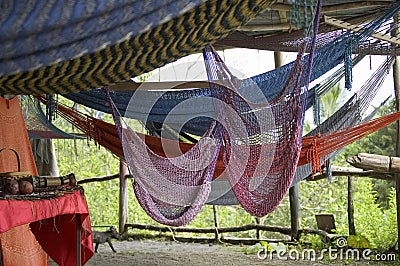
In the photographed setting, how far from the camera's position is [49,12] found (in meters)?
0.55

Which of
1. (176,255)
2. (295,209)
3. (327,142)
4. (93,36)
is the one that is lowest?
(176,255)

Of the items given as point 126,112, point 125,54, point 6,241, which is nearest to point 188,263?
point 126,112

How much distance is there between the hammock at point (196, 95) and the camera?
3.04 meters

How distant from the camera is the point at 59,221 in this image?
227 centimetres

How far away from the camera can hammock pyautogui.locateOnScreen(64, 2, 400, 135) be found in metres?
3.04

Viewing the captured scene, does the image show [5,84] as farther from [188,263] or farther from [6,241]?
[188,263]

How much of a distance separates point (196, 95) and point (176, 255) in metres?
1.64

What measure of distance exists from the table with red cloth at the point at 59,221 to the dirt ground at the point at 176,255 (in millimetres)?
1920

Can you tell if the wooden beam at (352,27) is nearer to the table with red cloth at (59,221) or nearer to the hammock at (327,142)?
the hammock at (327,142)

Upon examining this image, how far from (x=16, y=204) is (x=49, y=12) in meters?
1.17

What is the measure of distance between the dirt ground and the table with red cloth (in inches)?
75.6

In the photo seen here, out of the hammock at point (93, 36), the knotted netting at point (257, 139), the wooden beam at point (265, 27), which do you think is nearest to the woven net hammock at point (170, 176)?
the knotted netting at point (257, 139)

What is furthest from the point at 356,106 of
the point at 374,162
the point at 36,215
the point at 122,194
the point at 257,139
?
the point at 122,194

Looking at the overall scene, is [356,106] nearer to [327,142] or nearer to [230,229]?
[327,142]
